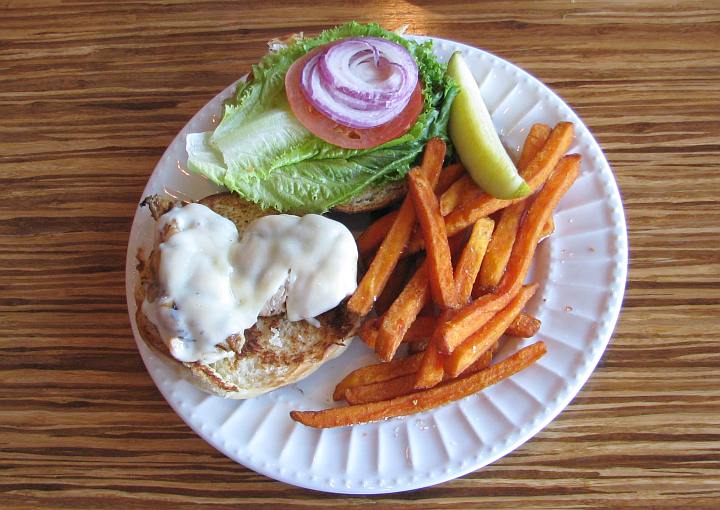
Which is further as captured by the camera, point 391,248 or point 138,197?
point 138,197

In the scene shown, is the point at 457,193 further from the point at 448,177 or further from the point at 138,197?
the point at 138,197

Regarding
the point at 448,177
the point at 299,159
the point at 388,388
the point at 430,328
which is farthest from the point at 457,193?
the point at 388,388

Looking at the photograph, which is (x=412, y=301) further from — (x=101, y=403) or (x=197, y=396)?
(x=101, y=403)

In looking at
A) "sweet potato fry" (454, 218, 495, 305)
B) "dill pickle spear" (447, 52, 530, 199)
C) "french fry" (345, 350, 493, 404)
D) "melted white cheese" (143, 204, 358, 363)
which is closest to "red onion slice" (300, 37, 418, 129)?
"dill pickle spear" (447, 52, 530, 199)

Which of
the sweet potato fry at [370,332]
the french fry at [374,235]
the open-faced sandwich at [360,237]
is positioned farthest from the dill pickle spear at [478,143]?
the sweet potato fry at [370,332]

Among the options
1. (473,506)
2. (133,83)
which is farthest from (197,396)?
(133,83)

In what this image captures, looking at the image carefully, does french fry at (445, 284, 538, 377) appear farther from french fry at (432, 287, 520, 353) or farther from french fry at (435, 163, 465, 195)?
french fry at (435, 163, 465, 195)
